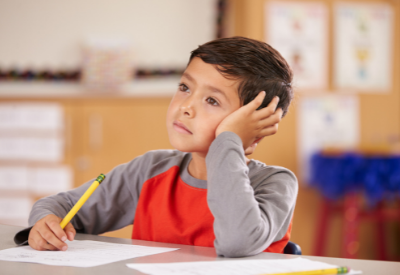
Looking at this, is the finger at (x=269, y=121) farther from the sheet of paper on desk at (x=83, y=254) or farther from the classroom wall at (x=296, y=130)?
the classroom wall at (x=296, y=130)

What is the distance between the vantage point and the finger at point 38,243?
74 centimetres

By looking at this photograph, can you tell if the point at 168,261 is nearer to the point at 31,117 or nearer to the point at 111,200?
the point at 111,200

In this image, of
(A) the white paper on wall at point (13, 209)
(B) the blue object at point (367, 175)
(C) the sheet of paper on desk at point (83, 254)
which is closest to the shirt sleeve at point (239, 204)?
(C) the sheet of paper on desk at point (83, 254)

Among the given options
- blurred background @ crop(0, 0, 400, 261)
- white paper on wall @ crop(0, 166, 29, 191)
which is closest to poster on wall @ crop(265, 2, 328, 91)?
blurred background @ crop(0, 0, 400, 261)

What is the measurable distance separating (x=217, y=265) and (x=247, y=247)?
0.32 ft

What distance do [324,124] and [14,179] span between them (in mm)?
1923

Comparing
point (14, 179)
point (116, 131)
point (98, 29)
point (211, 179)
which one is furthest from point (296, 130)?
point (211, 179)

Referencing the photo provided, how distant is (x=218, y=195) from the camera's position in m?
0.74

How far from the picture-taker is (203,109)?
2.98ft

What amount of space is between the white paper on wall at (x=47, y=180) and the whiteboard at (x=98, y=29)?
675mm

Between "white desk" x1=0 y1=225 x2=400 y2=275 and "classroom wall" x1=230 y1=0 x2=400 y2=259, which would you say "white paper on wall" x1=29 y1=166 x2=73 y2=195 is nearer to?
"classroom wall" x1=230 y1=0 x2=400 y2=259

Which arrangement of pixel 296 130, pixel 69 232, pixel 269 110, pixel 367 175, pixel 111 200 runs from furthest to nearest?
pixel 296 130 < pixel 367 175 < pixel 111 200 < pixel 269 110 < pixel 69 232

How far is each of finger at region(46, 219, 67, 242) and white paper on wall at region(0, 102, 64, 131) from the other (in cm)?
197

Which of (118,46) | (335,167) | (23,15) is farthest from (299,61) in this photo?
(23,15)
